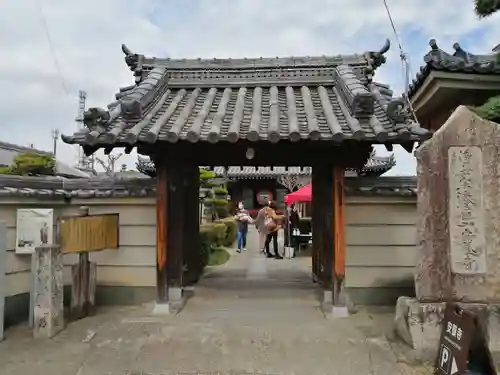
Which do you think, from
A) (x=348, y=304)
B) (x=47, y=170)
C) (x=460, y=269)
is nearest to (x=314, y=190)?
(x=348, y=304)

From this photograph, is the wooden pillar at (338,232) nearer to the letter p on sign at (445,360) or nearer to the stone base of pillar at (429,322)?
the stone base of pillar at (429,322)

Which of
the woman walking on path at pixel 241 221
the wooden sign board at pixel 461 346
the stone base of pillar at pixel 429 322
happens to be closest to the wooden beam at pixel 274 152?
the stone base of pillar at pixel 429 322

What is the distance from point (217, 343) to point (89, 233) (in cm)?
267

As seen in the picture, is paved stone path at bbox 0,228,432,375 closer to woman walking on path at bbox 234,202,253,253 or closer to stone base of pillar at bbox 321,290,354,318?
stone base of pillar at bbox 321,290,354,318

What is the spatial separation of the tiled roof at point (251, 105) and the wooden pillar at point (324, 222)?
1063 mm

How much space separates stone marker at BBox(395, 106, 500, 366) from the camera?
5059mm

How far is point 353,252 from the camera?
721 cm

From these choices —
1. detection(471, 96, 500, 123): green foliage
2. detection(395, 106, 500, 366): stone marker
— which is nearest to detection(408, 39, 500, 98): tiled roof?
detection(471, 96, 500, 123): green foliage

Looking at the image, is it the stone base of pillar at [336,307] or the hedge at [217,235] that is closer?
the stone base of pillar at [336,307]

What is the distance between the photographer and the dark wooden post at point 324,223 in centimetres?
728

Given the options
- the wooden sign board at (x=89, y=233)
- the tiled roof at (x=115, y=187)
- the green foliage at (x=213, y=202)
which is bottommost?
the wooden sign board at (x=89, y=233)

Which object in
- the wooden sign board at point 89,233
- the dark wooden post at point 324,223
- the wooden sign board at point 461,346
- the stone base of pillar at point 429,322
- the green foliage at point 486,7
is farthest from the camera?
the dark wooden post at point 324,223

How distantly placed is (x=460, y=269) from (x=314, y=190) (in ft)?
12.2

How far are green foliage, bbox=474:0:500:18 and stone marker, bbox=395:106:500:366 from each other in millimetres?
2233
